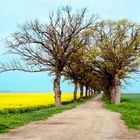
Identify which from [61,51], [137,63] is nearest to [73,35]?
[61,51]

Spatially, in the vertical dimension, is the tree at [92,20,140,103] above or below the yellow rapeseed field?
above

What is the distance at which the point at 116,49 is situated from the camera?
6281cm

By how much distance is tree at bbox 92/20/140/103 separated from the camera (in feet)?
202

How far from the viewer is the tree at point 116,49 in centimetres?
6159

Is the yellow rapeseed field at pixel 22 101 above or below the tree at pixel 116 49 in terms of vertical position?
below

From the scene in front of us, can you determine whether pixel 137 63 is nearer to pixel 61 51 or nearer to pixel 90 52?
pixel 90 52

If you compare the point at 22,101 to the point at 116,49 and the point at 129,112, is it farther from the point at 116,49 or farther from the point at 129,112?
the point at 129,112

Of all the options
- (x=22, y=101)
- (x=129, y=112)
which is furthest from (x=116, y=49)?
(x=129, y=112)

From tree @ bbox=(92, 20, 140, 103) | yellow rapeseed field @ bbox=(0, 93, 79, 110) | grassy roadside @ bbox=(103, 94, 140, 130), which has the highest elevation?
tree @ bbox=(92, 20, 140, 103)

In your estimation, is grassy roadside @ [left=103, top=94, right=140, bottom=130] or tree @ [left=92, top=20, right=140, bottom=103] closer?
grassy roadside @ [left=103, top=94, right=140, bottom=130]

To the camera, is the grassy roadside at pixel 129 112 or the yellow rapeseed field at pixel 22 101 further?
the yellow rapeseed field at pixel 22 101

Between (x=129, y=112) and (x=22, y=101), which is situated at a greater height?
(x=22, y=101)

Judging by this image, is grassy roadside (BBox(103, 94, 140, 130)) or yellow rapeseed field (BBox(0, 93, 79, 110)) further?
yellow rapeseed field (BBox(0, 93, 79, 110))

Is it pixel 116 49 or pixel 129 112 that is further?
pixel 116 49
